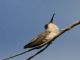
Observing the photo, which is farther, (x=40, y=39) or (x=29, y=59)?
(x=40, y=39)

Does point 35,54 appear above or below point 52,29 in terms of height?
below

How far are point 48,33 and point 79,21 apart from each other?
0.59ft

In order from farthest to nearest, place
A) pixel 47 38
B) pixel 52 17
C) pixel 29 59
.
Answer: pixel 52 17 → pixel 47 38 → pixel 29 59

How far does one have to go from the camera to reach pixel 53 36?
2.63ft

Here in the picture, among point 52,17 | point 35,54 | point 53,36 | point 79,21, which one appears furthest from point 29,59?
point 52,17

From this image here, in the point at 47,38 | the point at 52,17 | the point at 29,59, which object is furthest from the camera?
the point at 52,17

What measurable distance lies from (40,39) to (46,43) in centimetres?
8

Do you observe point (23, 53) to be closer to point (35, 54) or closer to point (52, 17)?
point (35, 54)

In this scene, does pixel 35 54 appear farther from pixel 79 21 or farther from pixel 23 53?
pixel 79 21

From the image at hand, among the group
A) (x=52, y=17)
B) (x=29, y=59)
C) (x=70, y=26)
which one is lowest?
(x=29, y=59)

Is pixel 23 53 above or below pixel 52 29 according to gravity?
below

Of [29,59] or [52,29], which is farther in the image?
[52,29]

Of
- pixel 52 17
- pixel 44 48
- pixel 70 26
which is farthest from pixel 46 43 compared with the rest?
pixel 52 17

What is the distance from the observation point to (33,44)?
0.86m
